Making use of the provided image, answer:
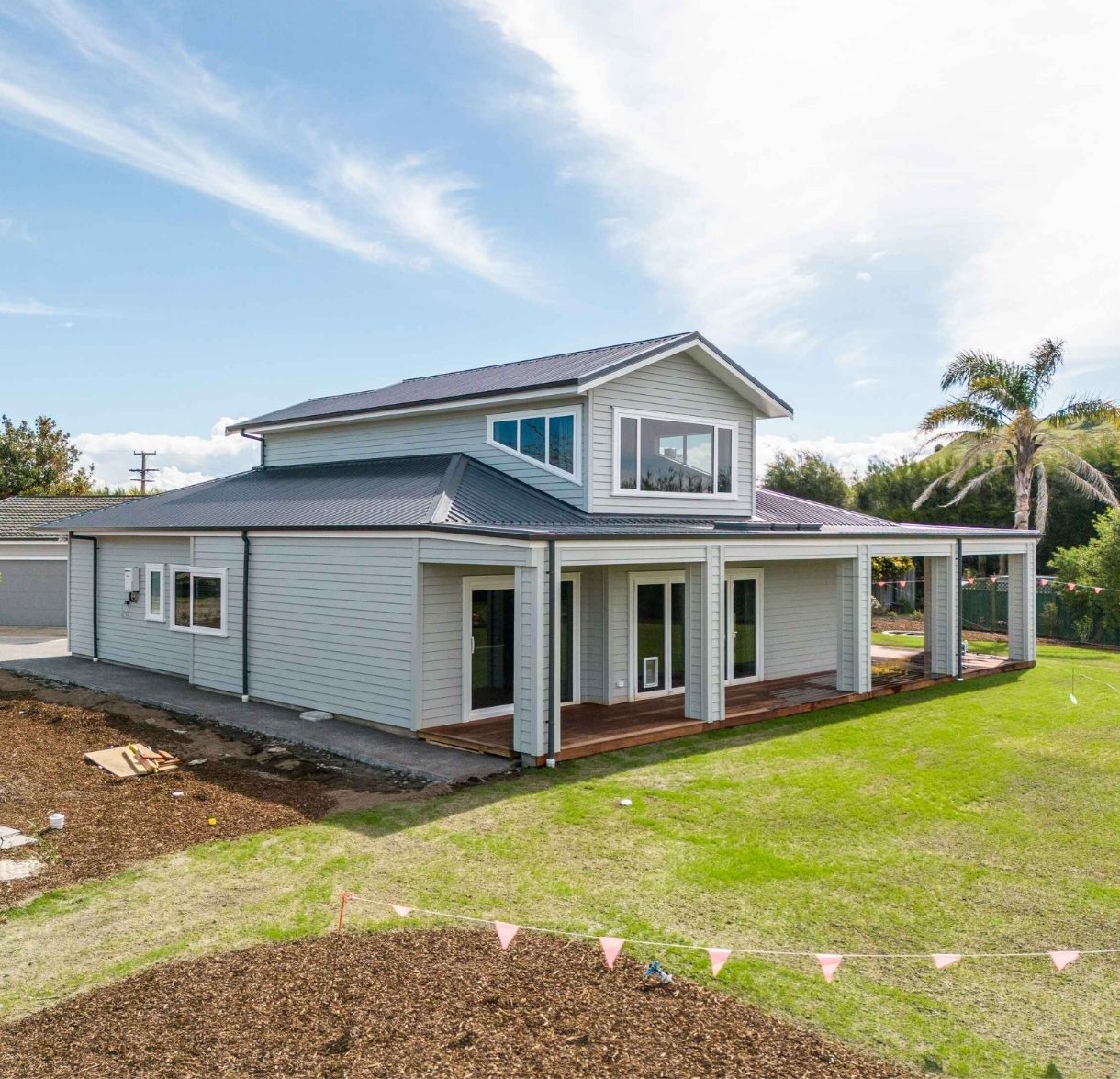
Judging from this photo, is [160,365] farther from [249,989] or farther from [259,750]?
[249,989]

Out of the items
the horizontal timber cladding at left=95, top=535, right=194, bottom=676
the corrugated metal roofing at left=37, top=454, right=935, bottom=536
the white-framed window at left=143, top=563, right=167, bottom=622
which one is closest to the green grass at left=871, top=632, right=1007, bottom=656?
the corrugated metal roofing at left=37, top=454, right=935, bottom=536

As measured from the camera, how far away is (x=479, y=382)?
1575cm

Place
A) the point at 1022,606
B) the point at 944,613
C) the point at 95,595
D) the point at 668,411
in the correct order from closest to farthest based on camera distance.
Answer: the point at 668,411
the point at 944,613
the point at 95,595
the point at 1022,606

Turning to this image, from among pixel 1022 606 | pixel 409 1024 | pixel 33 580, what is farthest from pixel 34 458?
pixel 409 1024

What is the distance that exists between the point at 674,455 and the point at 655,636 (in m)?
3.01

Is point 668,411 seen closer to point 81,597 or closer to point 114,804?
point 114,804

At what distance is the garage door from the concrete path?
778 centimetres

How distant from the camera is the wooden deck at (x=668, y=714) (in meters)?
10.6

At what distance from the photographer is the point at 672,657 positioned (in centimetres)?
1385

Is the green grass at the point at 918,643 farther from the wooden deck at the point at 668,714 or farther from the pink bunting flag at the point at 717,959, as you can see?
the pink bunting flag at the point at 717,959

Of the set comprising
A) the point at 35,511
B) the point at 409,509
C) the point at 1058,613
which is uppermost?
the point at 35,511

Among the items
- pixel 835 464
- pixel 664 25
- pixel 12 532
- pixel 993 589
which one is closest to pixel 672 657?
pixel 664 25

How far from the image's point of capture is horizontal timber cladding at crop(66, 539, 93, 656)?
57.6 feet

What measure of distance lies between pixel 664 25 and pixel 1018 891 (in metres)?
11.5
